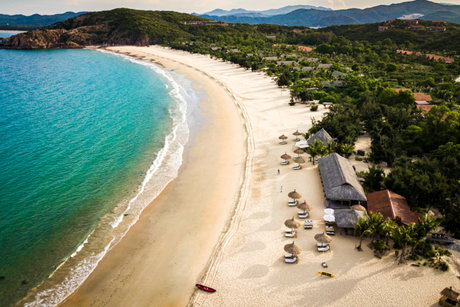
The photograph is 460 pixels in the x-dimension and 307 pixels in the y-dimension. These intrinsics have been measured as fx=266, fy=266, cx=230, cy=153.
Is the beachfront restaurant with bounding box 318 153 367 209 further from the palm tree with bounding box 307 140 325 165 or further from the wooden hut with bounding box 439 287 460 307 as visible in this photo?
the wooden hut with bounding box 439 287 460 307

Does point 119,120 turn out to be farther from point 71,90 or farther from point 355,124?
point 355,124

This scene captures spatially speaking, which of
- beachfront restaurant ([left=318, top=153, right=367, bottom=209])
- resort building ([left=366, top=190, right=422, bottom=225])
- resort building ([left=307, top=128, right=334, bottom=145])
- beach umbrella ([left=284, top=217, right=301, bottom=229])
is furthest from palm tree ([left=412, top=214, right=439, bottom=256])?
resort building ([left=307, top=128, right=334, bottom=145])

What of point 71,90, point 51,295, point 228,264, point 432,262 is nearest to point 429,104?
point 432,262

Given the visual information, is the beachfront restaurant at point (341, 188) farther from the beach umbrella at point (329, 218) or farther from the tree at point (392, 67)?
the tree at point (392, 67)

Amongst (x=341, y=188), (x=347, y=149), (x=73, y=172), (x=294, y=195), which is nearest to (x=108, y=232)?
(x=73, y=172)

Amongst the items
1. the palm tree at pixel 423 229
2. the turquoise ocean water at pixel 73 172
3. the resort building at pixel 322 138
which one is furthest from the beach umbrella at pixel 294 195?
the turquoise ocean water at pixel 73 172

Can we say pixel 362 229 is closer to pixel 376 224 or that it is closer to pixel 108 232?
pixel 376 224
